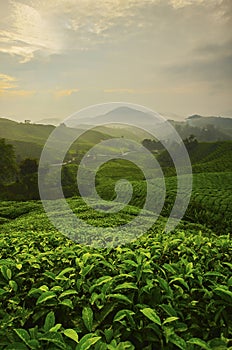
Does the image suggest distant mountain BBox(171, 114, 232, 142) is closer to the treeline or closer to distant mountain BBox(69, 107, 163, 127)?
the treeline

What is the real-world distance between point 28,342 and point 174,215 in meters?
10.7

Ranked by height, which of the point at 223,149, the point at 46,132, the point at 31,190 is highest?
the point at 46,132

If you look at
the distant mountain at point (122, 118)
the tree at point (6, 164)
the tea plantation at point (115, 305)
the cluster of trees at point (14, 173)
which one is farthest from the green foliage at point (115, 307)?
the tree at point (6, 164)

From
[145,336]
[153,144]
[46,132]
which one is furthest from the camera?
[46,132]

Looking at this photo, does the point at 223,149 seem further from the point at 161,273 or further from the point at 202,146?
the point at 161,273

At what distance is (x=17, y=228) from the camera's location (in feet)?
28.4

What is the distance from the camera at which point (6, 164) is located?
25812 millimetres

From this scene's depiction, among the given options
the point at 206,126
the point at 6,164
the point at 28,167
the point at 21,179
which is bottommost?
the point at 21,179

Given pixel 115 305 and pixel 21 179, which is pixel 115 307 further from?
pixel 21 179

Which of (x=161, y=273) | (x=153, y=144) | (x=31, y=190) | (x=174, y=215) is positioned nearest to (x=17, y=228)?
(x=174, y=215)

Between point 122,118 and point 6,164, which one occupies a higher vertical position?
point 122,118

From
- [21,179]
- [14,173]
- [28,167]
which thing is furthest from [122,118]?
[14,173]

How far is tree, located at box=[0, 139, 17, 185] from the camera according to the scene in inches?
1014

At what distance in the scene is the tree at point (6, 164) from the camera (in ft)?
84.5
